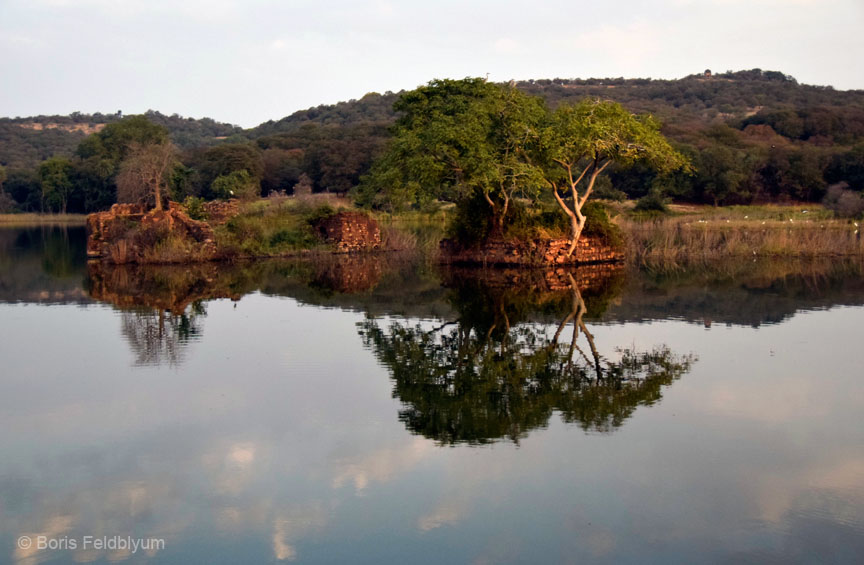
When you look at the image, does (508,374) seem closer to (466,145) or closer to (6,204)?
(466,145)

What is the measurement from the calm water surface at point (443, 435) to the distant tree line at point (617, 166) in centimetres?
1890

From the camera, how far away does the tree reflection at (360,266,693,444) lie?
9.27 metres

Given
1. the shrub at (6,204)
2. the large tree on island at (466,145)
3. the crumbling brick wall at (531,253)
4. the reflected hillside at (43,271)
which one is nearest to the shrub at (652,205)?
the crumbling brick wall at (531,253)

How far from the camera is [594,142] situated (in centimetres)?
2536

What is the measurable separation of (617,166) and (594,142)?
45.5ft

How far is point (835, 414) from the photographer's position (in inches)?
372

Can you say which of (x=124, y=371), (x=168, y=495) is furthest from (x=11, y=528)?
(x=124, y=371)

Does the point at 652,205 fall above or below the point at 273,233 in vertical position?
above

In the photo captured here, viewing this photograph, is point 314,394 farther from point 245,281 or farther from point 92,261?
point 92,261

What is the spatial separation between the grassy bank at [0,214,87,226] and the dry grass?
54.9m

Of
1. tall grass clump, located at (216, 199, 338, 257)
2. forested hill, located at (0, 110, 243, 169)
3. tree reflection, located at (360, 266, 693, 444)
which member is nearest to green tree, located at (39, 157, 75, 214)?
forested hill, located at (0, 110, 243, 169)

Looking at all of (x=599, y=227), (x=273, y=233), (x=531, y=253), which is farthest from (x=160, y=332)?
(x=273, y=233)

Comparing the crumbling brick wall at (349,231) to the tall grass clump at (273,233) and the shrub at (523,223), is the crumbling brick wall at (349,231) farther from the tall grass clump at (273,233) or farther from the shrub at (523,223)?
the shrub at (523,223)

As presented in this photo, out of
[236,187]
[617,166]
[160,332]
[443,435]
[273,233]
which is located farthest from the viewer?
[236,187]
